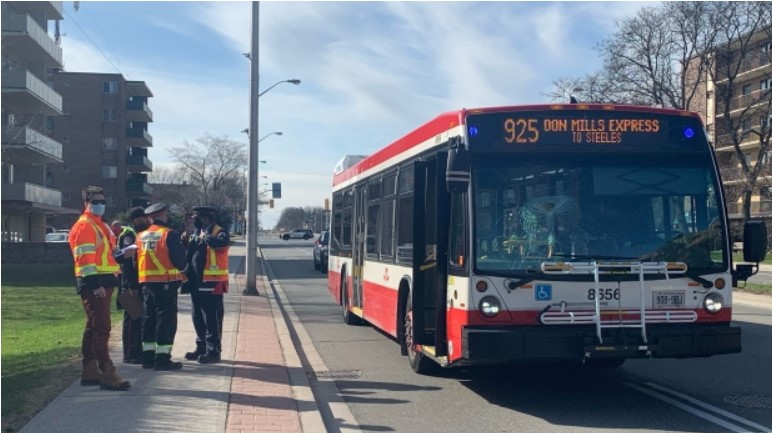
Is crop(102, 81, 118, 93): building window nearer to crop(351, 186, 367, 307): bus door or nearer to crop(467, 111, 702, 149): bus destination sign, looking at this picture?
crop(351, 186, 367, 307): bus door

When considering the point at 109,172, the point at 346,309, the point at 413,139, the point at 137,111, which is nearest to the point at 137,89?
the point at 137,111

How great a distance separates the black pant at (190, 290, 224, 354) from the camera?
10.4m

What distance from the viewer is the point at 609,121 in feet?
27.0

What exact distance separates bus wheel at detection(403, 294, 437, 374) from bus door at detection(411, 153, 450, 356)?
0.55m

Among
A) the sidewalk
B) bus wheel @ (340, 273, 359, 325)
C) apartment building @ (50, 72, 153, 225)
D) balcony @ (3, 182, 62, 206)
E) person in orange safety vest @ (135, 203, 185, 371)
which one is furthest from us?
apartment building @ (50, 72, 153, 225)

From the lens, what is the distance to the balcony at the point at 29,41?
132 ft

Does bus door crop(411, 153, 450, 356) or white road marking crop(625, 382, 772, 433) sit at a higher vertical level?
bus door crop(411, 153, 450, 356)

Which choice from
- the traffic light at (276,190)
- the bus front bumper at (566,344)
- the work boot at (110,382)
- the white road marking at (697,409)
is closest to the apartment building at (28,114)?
the traffic light at (276,190)

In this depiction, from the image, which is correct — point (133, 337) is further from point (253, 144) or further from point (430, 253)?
point (253, 144)

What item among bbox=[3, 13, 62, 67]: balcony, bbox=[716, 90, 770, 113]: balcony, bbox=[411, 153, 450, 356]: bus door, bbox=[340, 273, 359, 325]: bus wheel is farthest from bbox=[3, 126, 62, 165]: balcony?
bbox=[716, 90, 770, 113]: balcony

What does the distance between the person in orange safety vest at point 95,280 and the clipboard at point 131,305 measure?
1.41m

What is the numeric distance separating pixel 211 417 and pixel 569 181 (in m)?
3.95

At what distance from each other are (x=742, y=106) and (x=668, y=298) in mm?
59098

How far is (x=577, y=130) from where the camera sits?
8164 mm
